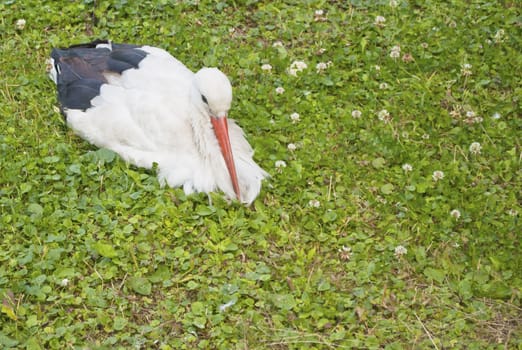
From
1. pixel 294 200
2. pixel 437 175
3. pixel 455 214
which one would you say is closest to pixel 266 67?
pixel 294 200

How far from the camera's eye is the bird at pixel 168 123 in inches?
192

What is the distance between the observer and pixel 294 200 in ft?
15.9

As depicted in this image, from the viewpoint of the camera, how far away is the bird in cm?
487

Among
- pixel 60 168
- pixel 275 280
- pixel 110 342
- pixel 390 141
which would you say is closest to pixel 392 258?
pixel 275 280

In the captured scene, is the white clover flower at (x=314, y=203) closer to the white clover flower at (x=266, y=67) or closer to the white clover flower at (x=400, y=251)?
the white clover flower at (x=400, y=251)

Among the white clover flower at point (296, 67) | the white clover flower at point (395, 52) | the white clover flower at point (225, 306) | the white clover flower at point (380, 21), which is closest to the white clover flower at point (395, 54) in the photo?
the white clover flower at point (395, 52)

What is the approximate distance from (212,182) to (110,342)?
4.21ft

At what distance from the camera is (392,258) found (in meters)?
4.48

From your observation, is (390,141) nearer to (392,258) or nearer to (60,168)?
(392,258)

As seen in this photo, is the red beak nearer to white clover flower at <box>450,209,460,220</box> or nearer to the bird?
the bird

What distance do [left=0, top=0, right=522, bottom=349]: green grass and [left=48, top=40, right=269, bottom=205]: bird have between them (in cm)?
11

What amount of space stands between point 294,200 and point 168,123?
2.91ft

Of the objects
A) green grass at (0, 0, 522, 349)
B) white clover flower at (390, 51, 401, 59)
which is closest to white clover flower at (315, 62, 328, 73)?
green grass at (0, 0, 522, 349)

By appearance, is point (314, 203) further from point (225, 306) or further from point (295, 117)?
point (225, 306)
